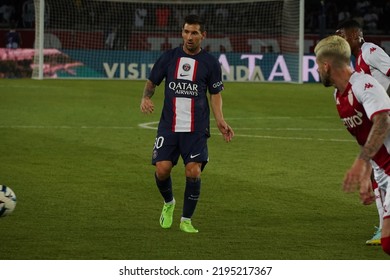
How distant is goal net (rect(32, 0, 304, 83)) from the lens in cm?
3362

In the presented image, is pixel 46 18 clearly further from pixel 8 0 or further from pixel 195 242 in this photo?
pixel 195 242

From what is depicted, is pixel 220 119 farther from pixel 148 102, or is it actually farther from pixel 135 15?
pixel 135 15

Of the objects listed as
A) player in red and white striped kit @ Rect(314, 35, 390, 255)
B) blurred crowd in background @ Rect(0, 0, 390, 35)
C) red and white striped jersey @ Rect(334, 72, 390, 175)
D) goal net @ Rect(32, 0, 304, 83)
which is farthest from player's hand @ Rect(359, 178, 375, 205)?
blurred crowd in background @ Rect(0, 0, 390, 35)

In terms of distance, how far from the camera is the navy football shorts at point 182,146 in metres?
9.37

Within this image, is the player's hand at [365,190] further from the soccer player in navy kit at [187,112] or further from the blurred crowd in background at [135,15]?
A: the blurred crowd in background at [135,15]

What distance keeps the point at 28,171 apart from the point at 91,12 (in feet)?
69.7

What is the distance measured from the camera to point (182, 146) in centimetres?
942

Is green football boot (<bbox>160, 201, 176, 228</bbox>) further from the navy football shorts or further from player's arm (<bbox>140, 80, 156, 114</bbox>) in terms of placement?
player's arm (<bbox>140, 80, 156, 114</bbox>)

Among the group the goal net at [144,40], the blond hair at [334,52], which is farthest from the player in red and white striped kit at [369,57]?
the goal net at [144,40]

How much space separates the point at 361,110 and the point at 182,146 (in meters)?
2.99

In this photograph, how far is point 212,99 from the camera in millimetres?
9648

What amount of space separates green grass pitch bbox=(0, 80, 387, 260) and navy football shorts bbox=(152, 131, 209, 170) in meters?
0.67

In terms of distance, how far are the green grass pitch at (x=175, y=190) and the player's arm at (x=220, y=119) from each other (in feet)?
2.81

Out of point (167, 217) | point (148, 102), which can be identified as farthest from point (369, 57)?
point (167, 217)
